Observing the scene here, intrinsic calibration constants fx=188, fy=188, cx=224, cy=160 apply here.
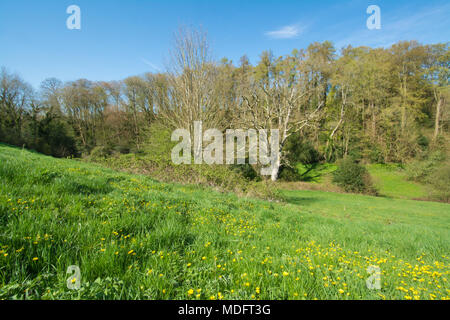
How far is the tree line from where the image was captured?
2519 centimetres

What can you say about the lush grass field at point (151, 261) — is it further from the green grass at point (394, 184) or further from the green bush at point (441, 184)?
the green grass at point (394, 184)

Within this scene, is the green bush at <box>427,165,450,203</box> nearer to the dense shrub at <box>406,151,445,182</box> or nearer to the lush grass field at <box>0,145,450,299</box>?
the dense shrub at <box>406,151,445,182</box>

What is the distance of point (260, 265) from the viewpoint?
7.53ft

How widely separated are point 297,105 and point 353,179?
12.1 metres

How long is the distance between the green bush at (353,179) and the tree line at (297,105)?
6.66 metres

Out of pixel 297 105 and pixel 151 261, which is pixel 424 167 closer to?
pixel 297 105

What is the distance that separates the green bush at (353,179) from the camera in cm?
2389

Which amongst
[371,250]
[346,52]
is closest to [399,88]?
[346,52]

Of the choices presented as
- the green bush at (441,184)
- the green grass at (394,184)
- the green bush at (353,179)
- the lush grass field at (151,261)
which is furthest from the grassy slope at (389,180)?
the lush grass field at (151,261)

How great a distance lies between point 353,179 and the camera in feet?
79.3

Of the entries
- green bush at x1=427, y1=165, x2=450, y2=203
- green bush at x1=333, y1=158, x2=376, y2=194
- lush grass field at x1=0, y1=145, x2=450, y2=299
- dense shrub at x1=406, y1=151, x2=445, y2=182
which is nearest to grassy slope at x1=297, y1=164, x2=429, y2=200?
dense shrub at x1=406, y1=151, x2=445, y2=182

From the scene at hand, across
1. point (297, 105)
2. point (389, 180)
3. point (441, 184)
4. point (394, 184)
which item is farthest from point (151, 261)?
point (389, 180)

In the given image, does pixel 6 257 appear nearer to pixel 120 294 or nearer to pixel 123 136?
pixel 120 294

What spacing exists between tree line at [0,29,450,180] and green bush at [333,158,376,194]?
6.66 meters
